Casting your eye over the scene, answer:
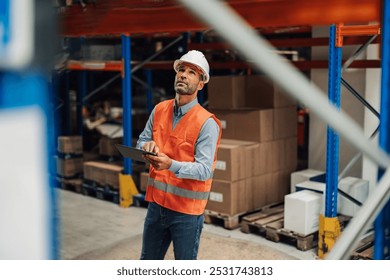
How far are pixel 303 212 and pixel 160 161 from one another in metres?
2.53

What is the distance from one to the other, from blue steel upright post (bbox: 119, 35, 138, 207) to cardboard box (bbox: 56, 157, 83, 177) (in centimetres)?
151

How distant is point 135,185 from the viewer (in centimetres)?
705

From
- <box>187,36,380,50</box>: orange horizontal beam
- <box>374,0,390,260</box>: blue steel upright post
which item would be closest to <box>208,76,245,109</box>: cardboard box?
<box>187,36,380,50</box>: orange horizontal beam

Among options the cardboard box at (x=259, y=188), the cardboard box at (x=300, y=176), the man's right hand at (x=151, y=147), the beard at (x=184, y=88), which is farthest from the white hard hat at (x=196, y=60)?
the cardboard box at (x=300, y=176)

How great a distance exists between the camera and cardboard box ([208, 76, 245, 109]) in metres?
6.21

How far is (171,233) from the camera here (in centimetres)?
353

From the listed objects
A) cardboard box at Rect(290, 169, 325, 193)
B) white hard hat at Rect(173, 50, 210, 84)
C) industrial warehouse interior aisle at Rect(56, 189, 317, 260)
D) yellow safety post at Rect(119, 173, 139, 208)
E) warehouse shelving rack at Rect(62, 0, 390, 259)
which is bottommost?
industrial warehouse interior aisle at Rect(56, 189, 317, 260)

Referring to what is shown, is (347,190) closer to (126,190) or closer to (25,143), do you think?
(126,190)

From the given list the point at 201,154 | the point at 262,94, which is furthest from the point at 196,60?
the point at 262,94

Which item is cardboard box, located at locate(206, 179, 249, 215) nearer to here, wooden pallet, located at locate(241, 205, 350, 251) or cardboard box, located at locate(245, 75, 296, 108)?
wooden pallet, located at locate(241, 205, 350, 251)

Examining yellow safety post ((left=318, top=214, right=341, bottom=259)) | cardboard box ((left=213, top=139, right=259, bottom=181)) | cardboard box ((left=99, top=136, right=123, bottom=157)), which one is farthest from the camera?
cardboard box ((left=99, top=136, right=123, bottom=157))

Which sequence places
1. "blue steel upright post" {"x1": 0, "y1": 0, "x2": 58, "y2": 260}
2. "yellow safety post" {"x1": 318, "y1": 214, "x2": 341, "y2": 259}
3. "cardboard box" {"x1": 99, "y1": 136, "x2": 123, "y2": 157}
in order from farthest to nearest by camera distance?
"cardboard box" {"x1": 99, "y1": 136, "x2": 123, "y2": 157} < "yellow safety post" {"x1": 318, "y1": 214, "x2": 341, "y2": 259} < "blue steel upright post" {"x1": 0, "y1": 0, "x2": 58, "y2": 260}

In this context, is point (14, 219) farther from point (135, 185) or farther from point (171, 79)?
point (171, 79)
